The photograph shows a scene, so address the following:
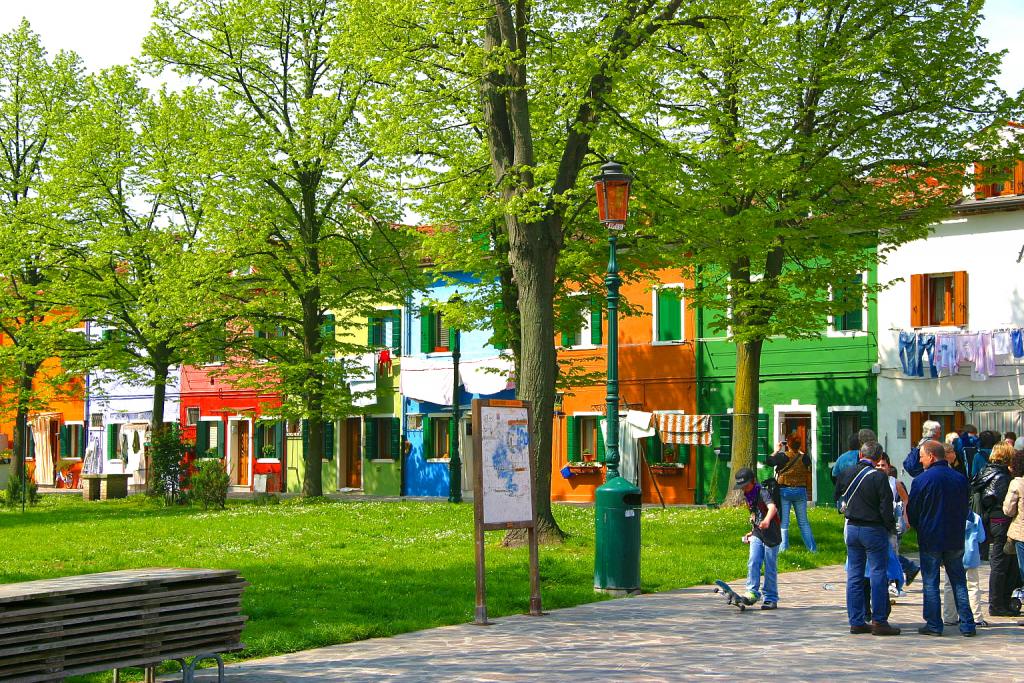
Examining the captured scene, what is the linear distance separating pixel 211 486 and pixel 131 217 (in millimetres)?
10650

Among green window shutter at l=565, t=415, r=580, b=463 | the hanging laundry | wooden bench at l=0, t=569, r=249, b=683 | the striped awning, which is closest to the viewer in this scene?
wooden bench at l=0, t=569, r=249, b=683

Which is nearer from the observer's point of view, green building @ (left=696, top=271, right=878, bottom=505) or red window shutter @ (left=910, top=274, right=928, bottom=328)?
red window shutter @ (left=910, top=274, right=928, bottom=328)

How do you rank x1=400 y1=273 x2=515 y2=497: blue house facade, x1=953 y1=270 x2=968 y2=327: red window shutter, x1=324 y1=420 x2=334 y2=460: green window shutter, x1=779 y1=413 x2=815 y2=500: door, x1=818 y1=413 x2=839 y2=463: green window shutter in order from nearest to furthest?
x1=953 y1=270 x2=968 y2=327: red window shutter → x1=818 y1=413 x2=839 y2=463: green window shutter → x1=779 y1=413 x2=815 y2=500: door → x1=400 y1=273 x2=515 y2=497: blue house facade → x1=324 y1=420 x2=334 y2=460: green window shutter

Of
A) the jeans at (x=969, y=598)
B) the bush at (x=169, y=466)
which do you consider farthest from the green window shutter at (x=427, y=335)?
the jeans at (x=969, y=598)

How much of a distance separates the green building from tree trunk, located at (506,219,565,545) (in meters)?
13.7

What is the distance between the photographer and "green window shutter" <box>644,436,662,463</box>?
36.2 m

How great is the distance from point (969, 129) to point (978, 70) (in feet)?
3.60

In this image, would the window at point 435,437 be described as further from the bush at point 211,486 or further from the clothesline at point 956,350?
the clothesline at point 956,350

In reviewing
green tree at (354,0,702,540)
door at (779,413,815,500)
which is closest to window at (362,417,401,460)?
door at (779,413,815,500)

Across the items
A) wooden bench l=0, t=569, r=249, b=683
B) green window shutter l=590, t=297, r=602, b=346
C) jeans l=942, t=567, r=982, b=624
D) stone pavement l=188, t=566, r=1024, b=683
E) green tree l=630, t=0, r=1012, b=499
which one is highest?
green tree l=630, t=0, r=1012, b=499

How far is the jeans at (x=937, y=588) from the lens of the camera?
11.8 m

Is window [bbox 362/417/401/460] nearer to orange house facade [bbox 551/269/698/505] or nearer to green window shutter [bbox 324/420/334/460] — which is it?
green window shutter [bbox 324/420/334/460]

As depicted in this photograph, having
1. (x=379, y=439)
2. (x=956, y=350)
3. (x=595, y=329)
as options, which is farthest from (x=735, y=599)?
(x=379, y=439)

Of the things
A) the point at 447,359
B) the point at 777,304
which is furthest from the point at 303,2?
the point at 777,304
